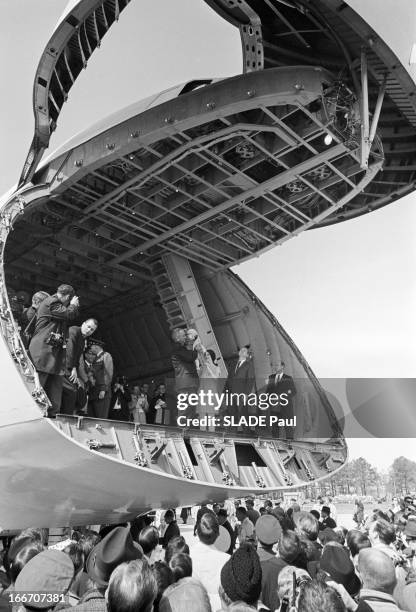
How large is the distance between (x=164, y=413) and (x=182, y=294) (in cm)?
201

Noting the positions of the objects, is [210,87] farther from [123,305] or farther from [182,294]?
[123,305]

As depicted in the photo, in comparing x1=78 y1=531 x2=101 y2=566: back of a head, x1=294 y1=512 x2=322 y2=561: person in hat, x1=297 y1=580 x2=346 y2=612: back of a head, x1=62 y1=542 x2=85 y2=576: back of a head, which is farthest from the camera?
x1=297 y1=580 x2=346 y2=612: back of a head

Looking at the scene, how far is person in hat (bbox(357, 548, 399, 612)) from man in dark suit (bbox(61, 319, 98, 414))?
495cm

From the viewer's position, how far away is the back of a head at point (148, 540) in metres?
4.50

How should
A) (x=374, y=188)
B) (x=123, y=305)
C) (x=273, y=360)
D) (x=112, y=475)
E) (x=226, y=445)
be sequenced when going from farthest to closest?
(x=123, y=305), (x=273, y=360), (x=374, y=188), (x=226, y=445), (x=112, y=475)

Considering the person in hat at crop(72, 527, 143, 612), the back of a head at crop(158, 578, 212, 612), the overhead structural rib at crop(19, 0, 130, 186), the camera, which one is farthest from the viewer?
the camera

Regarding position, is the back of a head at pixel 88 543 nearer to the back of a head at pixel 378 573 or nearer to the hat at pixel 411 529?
the back of a head at pixel 378 573

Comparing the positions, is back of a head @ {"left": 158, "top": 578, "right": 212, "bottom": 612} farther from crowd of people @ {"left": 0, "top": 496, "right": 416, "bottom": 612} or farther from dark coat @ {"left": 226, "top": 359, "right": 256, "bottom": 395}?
dark coat @ {"left": 226, "top": 359, "right": 256, "bottom": 395}

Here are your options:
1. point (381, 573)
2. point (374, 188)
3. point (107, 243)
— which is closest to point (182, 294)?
point (107, 243)

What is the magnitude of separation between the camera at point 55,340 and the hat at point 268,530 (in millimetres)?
3437

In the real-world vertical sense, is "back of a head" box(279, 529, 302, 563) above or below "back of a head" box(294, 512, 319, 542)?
above

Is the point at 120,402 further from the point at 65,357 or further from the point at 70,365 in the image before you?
the point at 65,357

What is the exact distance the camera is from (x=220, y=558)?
343 centimetres

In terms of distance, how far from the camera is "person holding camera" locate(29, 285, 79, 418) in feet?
19.9
